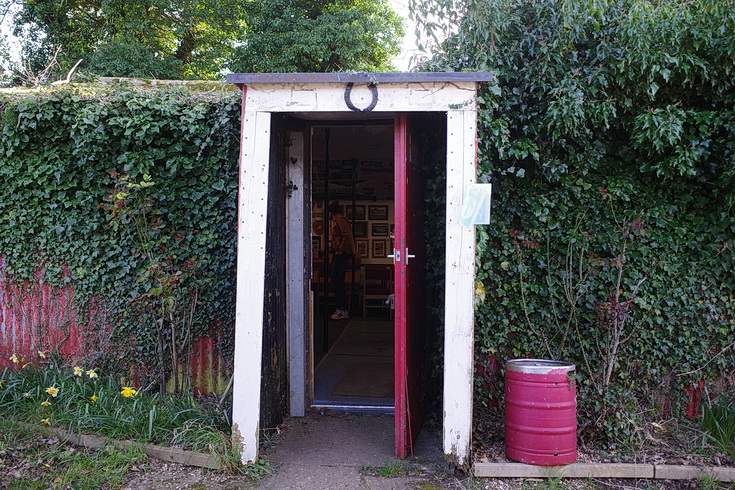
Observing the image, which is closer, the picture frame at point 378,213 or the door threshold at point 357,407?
the door threshold at point 357,407

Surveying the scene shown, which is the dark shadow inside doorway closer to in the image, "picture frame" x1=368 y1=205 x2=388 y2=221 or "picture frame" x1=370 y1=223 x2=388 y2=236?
"picture frame" x1=370 y1=223 x2=388 y2=236

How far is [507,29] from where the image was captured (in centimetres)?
519

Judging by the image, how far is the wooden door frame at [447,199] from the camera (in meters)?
4.41

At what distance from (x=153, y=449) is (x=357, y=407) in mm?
2018

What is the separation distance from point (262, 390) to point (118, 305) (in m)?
2.07

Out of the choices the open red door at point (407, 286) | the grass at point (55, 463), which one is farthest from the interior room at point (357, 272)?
the grass at point (55, 463)

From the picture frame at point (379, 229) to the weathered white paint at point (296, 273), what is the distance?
19.1 feet

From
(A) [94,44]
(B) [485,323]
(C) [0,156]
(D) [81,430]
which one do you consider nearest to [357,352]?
(B) [485,323]

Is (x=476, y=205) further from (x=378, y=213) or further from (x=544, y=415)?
(x=378, y=213)

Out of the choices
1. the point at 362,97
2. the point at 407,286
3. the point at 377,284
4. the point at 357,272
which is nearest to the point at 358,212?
the point at 357,272

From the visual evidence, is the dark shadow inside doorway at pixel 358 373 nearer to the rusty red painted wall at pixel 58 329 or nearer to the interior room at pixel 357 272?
the interior room at pixel 357 272

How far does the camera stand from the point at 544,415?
14.2 ft

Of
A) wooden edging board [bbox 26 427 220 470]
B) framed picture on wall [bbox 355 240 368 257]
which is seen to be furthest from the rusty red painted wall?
framed picture on wall [bbox 355 240 368 257]

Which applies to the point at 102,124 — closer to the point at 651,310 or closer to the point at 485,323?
the point at 485,323
